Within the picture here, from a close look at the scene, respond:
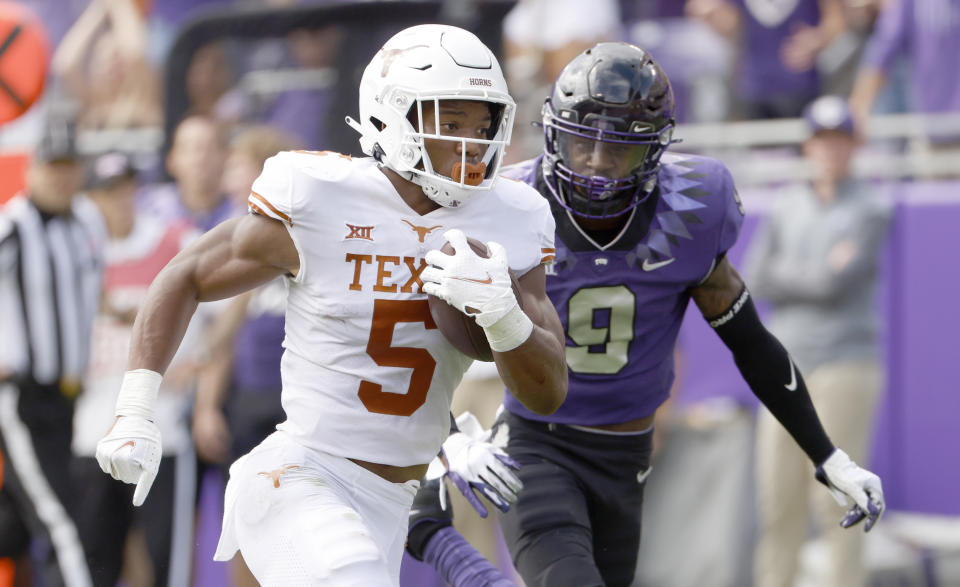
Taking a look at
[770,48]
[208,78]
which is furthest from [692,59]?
[208,78]

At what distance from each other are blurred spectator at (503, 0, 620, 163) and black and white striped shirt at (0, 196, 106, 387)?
2.23 meters

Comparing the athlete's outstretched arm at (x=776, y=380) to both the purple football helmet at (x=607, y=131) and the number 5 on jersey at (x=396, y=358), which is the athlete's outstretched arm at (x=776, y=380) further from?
the number 5 on jersey at (x=396, y=358)

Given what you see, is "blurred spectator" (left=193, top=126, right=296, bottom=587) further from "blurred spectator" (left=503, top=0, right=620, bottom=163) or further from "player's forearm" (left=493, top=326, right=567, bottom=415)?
"player's forearm" (left=493, top=326, right=567, bottom=415)

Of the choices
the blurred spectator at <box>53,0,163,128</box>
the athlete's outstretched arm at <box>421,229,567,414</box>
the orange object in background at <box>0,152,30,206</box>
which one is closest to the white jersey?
the athlete's outstretched arm at <box>421,229,567,414</box>

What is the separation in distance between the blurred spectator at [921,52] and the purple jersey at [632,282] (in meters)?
2.83

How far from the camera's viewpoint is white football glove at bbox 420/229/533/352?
112 inches

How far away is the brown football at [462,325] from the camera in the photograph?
9.87 ft

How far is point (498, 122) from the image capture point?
320 centimetres

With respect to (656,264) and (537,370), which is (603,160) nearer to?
(656,264)

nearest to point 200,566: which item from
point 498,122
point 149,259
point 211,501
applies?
point 211,501

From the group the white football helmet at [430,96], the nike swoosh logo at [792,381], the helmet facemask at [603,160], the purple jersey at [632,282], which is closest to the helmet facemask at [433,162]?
the white football helmet at [430,96]

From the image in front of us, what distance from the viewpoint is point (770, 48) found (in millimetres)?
6781

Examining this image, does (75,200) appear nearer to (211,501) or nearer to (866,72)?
(211,501)

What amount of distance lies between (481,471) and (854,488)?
1131 mm
